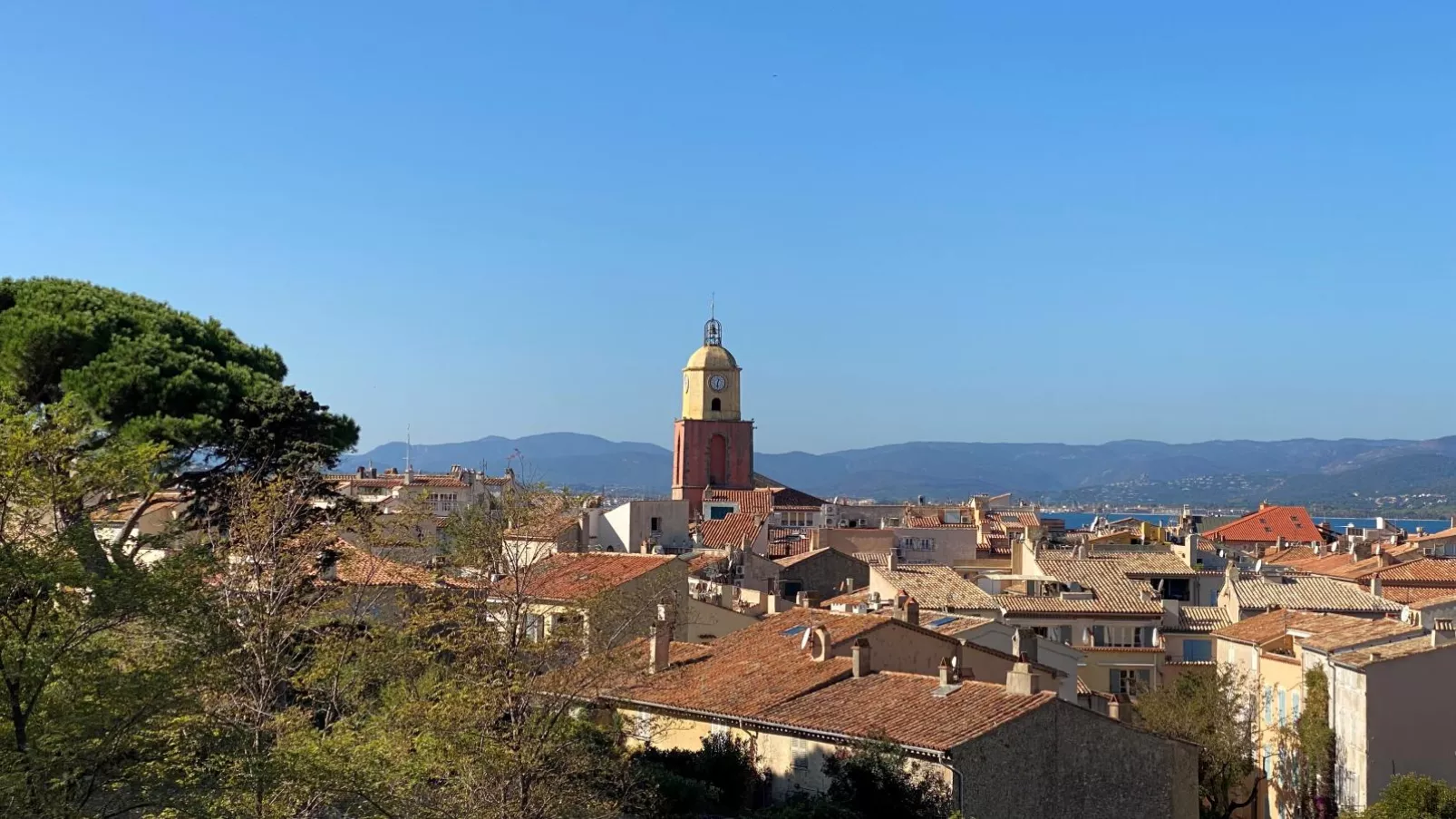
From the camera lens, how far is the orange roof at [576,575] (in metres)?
24.5

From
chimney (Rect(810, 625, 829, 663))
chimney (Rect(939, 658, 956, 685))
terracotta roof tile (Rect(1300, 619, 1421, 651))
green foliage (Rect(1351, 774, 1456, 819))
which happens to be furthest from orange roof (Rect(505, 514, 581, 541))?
terracotta roof tile (Rect(1300, 619, 1421, 651))

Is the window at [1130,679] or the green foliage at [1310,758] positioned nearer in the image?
the green foliage at [1310,758]

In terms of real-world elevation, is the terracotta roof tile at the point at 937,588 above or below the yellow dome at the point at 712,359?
below

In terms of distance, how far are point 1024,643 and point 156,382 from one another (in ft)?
65.1

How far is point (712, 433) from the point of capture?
11006 cm

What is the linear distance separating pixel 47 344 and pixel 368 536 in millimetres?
6691

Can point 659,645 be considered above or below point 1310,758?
above

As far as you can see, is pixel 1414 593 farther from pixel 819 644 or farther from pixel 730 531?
pixel 819 644

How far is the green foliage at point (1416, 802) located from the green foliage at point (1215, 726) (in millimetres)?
6373

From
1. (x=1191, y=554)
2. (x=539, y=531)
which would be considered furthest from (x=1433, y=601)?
(x=539, y=531)

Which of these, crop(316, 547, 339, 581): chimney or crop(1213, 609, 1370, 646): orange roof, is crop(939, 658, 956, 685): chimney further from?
crop(1213, 609, 1370, 646): orange roof

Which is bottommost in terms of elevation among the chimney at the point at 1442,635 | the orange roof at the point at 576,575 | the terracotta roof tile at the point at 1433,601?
the terracotta roof tile at the point at 1433,601

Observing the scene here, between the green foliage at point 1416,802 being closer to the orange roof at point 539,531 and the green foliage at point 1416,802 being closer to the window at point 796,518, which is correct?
the orange roof at point 539,531

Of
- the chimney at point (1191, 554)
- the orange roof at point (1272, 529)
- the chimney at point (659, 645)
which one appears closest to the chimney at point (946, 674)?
the chimney at point (659, 645)
